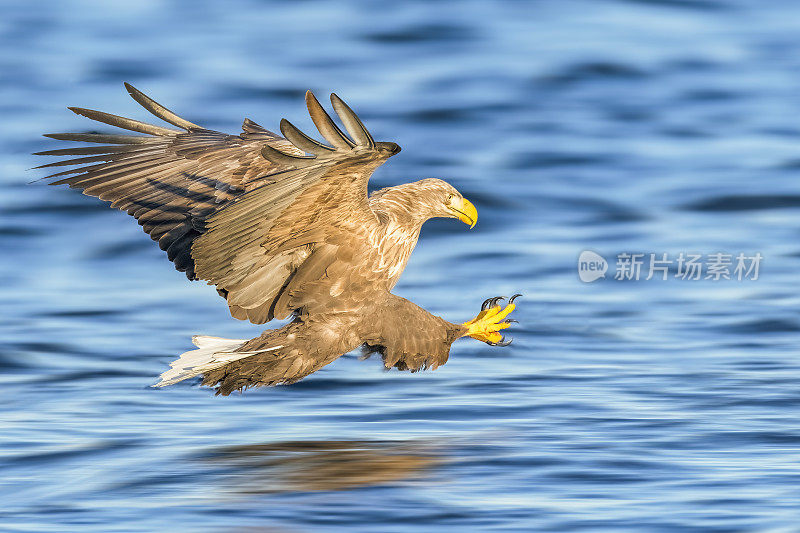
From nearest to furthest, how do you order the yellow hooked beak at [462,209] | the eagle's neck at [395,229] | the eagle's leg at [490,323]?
the eagle's neck at [395,229], the yellow hooked beak at [462,209], the eagle's leg at [490,323]

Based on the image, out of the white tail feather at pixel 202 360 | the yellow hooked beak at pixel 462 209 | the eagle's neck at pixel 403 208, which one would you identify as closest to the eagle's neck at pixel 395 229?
the eagle's neck at pixel 403 208

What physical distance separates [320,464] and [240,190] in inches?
53.3

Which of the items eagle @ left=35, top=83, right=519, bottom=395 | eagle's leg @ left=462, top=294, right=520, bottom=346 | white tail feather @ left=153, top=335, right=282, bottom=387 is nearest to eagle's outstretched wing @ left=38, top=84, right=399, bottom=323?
eagle @ left=35, top=83, right=519, bottom=395

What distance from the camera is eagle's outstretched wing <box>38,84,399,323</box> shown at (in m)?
5.23

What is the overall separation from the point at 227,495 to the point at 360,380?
2.14 meters

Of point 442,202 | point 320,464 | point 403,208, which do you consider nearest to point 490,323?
point 442,202

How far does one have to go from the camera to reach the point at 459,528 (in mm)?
5344

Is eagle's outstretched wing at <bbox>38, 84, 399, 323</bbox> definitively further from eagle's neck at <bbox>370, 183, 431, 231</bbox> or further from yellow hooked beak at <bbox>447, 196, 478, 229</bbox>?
yellow hooked beak at <bbox>447, 196, 478, 229</bbox>

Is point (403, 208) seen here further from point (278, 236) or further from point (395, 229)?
point (278, 236)

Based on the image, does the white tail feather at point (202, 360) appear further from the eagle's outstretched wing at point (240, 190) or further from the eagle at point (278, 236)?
the eagle's outstretched wing at point (240, 190)

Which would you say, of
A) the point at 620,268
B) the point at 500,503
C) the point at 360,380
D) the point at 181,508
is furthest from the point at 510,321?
the point at 620,268

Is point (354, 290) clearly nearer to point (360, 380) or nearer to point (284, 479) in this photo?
point (284, 479)

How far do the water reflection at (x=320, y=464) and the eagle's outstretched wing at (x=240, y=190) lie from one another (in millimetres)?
662

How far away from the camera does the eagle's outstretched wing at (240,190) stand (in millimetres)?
5234
